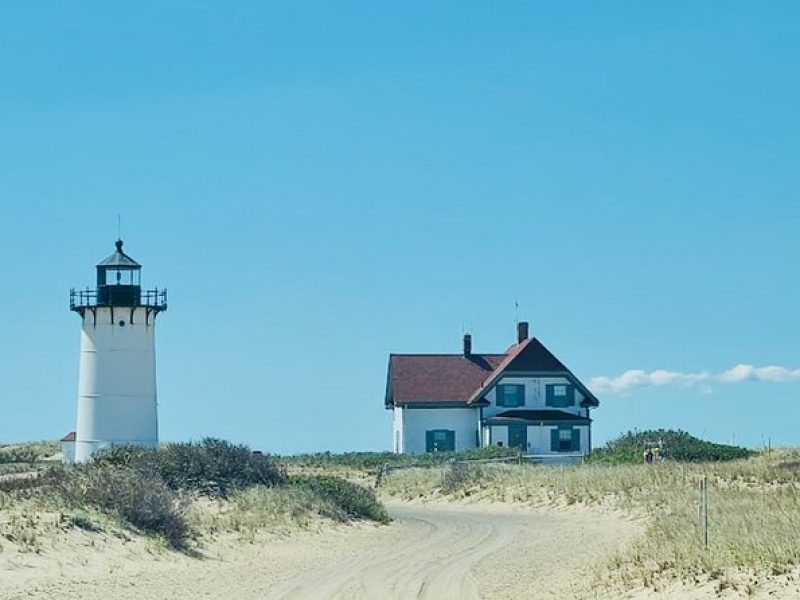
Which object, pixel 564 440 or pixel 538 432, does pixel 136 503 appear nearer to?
pixel 538 432

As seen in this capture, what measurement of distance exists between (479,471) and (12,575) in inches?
1041

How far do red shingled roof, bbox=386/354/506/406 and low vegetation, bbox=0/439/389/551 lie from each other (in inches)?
964

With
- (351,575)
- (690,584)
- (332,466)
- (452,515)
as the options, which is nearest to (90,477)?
(351,575)

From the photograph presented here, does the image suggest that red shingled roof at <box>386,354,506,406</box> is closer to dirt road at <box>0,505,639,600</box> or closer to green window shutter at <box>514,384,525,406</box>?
green window shutter at <box>514,384,525,406</box>

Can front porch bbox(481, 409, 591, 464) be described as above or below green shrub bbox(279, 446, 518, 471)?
above

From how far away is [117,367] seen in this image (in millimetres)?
42906

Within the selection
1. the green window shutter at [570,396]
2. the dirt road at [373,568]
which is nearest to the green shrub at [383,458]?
the green window shutter at [570,396]

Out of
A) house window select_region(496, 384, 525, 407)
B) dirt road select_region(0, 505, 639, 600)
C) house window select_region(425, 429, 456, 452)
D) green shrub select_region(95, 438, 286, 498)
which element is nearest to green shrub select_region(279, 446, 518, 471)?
house window select_region(425, 429, 456, 452)

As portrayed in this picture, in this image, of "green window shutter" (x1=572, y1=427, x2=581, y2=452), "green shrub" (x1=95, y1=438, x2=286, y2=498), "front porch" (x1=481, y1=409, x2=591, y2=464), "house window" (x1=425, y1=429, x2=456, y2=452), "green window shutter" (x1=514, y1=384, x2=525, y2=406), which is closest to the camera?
"green shrub" (x1=95, y1=438, x2=286, y2=498)

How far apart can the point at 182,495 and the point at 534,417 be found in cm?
3033

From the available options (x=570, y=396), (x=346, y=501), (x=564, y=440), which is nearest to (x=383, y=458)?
(x=564, y=440)

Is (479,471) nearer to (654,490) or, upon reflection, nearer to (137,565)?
(654,490)

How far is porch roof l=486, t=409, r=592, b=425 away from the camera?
191 ft

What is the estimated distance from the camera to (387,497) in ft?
143
